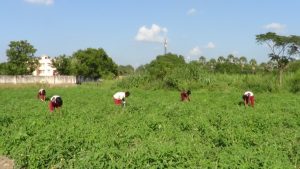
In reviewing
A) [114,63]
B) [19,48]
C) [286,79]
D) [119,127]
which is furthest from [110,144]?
[114,63]

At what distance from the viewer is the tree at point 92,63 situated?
58.3 meters

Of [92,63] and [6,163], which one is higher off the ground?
[92,63]

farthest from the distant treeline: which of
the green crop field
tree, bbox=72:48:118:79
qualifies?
tree, bbox=72:48:118:79

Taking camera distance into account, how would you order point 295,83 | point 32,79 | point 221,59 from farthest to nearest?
point 221,59 < point 32,79 < point 295,83

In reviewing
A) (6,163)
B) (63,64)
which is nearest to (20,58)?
(63,64)

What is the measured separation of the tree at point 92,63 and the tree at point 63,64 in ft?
4.89

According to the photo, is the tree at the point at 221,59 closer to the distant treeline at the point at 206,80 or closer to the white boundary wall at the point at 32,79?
the white boundary wall at the point at 32,79

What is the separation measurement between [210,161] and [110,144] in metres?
2.25

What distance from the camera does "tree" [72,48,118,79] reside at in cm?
5831

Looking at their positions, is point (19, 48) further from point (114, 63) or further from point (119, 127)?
point (119, 127)

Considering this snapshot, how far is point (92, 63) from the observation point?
5894 centimetres

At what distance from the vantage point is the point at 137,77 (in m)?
34.5

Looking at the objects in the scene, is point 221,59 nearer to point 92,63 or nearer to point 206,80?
point 92,63

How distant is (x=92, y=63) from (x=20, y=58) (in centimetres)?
1143
